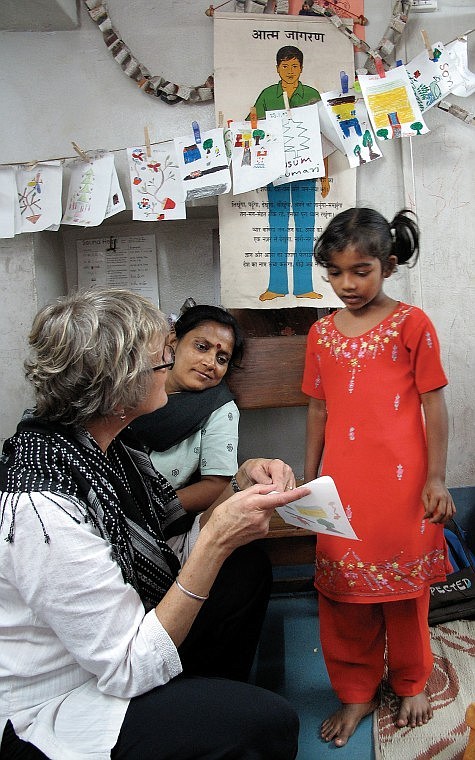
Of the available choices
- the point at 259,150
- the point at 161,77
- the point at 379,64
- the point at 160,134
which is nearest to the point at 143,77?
the point at 161,77

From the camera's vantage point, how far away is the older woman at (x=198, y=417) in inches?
83.2

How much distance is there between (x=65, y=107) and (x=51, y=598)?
6.44 feet

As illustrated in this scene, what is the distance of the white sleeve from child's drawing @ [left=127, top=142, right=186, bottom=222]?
150 cm

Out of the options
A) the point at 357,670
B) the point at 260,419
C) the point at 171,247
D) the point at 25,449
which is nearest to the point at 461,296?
the point at 260,419

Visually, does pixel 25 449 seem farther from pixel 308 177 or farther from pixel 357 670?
pixel 308 177

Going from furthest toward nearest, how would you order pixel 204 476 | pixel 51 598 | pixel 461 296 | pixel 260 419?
pixel 260 419 → pixel 461 296 → pixel 204 476 → pixel 51 598

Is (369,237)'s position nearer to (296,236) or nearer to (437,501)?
(437,501)

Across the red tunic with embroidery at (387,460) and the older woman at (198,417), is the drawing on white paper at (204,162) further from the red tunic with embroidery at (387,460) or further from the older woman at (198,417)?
the red tunic with embroidery at (387,460)

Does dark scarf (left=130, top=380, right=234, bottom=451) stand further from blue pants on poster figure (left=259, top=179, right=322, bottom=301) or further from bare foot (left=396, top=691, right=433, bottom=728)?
bare foot (left=396, top=691, right=433, bottom=728)

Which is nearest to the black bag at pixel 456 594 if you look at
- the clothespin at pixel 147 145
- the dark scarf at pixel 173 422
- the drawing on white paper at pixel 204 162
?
the dark scarf at pixel 173 422

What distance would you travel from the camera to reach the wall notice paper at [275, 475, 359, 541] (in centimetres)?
121

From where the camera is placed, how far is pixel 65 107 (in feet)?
7.84

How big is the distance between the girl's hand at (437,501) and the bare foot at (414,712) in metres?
0.53

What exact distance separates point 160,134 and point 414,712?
6.86 feet
